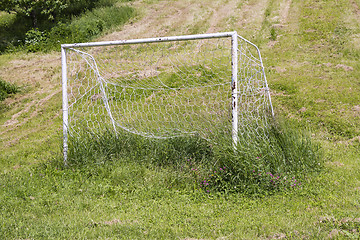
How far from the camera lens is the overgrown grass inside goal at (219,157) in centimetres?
434

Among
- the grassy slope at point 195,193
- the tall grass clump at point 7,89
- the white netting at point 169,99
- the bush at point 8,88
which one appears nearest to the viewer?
the grassy slope at point 195,193

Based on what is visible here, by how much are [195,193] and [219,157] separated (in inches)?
22.3

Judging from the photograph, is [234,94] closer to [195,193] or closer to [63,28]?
[195,193]

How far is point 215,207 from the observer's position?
13.3ft

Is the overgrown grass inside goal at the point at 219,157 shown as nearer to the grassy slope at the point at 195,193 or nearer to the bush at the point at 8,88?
the grassy slope at the point at 195,193

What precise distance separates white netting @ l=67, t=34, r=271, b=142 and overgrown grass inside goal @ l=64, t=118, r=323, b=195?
24 cm

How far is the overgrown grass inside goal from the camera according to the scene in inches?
171

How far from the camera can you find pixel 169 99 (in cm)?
831

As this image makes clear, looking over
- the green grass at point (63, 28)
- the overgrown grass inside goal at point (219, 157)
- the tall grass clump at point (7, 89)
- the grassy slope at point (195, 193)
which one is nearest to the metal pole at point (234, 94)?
the overgrown grass inside goal at point (219, 157)

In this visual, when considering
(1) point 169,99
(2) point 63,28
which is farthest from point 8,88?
(1) point 169,99

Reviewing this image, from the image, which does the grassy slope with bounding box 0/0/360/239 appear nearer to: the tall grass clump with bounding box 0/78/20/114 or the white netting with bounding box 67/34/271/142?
the tall grass clump with bounding box 0/78/20/114

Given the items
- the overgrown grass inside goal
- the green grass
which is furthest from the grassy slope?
the green grass

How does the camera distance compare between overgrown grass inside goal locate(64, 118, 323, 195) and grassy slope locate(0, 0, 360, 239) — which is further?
overgrown grass inside goal locate(64, 118, 323, 195)

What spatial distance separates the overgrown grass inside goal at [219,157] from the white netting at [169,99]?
0.24 meters
